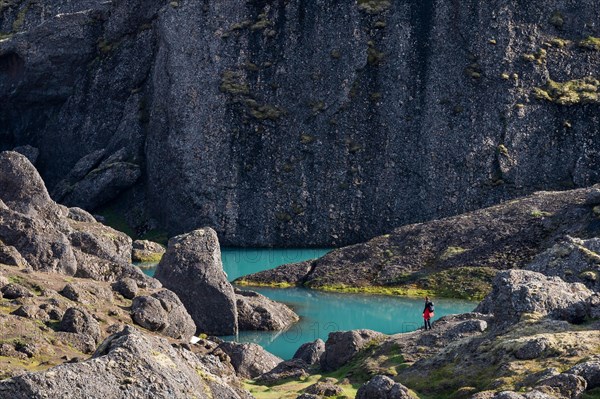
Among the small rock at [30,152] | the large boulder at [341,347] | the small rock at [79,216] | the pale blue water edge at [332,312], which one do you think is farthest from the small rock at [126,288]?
the small rock at [30,152]

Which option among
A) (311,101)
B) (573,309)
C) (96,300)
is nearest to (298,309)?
(96,300)

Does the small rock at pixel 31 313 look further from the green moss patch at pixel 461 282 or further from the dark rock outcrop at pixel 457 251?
the dark rock outcrop at pixel 457 251

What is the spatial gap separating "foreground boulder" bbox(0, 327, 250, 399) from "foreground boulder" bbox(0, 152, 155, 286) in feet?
115

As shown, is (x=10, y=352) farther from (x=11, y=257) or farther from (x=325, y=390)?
(x=11, y=257)

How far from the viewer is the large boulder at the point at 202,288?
74125 mm

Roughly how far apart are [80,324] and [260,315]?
23997 millimetres

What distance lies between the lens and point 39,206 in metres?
77.8

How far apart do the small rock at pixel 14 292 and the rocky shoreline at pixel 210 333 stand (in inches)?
3.3

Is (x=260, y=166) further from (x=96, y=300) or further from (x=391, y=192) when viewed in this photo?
(x=96, y=300)

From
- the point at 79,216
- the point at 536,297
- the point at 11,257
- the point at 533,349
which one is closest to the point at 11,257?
the point at 11,257

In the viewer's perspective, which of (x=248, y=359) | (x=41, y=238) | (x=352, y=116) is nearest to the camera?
(x=248, y=359)

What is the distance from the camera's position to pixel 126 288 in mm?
67688

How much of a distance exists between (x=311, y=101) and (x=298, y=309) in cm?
5122

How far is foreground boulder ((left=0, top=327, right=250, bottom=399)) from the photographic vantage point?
92.7ft
